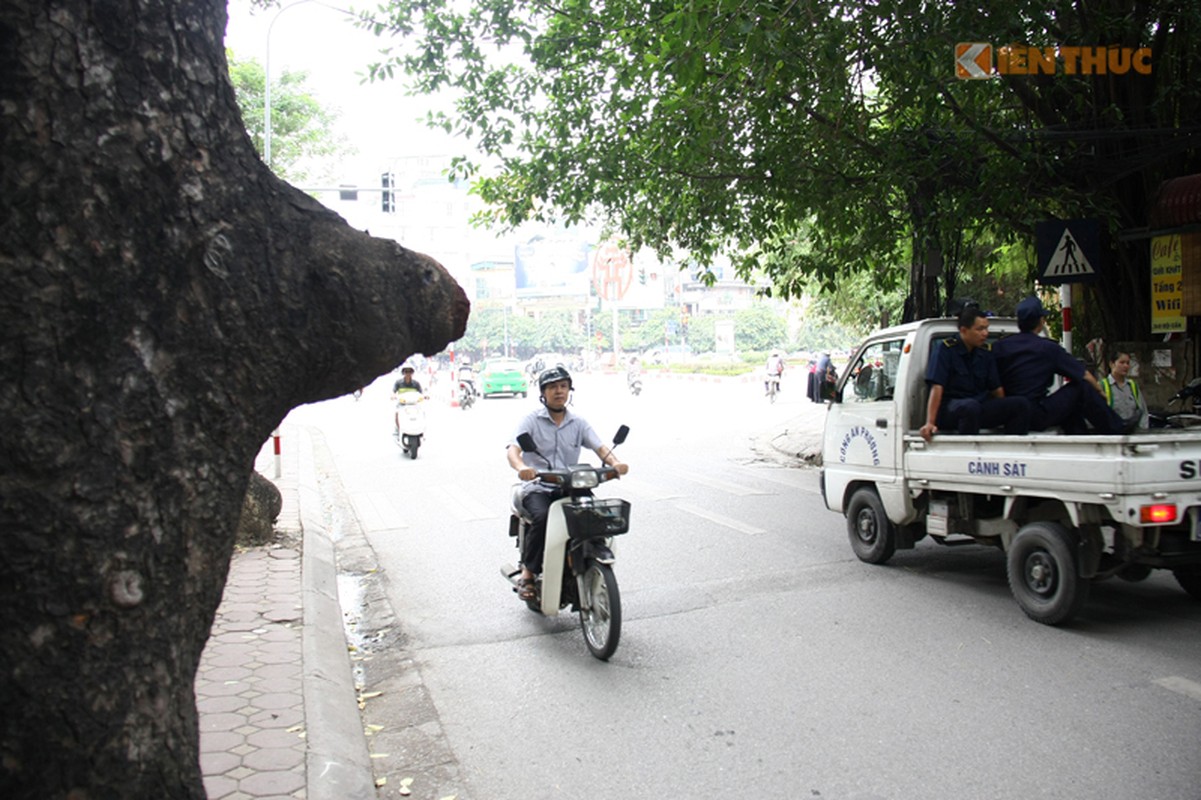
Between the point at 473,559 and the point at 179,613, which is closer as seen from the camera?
the point at 179,613

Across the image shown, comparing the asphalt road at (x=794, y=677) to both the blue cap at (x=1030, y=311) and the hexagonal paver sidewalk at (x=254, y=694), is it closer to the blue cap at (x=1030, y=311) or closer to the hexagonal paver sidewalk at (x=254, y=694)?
the hexagonal paver sidewalk at (x=254, y=694)

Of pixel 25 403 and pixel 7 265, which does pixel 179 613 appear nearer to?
pixel 25 403

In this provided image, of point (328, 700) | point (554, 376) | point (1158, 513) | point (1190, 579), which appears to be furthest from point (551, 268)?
point (328, 700)

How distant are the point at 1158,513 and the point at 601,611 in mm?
2932

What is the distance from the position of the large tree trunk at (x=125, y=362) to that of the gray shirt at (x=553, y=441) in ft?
12.7

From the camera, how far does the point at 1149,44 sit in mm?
9484

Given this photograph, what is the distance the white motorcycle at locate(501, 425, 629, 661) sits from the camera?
530 cm

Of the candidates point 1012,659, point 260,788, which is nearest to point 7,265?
point 260,788

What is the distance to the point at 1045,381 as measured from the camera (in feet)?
20.6

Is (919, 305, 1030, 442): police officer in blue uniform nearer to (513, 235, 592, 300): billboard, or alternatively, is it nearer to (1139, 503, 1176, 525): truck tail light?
(1139, 503, 1176, 525): truck tail light

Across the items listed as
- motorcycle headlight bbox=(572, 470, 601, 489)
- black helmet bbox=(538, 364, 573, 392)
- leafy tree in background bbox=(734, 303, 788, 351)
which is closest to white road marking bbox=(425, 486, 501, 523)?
black helmet bbox=(538, 364, 573, 392)

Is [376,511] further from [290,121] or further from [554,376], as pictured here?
[290,121]

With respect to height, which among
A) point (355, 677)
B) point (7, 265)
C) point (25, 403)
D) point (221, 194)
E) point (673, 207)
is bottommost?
point (355, 677)

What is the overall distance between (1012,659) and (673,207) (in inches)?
287
